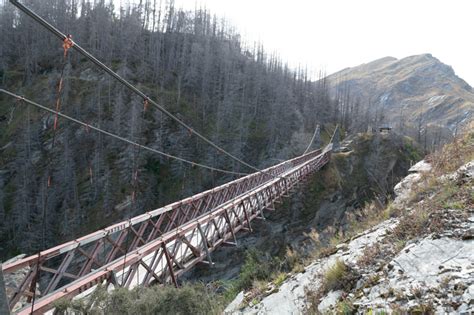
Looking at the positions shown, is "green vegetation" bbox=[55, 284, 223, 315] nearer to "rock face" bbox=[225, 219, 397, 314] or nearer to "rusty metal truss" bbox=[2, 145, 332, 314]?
"rusty metal truss" bbox=[2, 145, 332, 314]

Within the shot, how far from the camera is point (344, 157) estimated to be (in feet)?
94.3

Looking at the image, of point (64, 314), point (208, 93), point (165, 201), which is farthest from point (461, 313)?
point (208, 93)

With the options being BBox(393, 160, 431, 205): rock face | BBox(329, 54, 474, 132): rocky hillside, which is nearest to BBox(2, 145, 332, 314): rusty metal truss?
BBox(393, 160, 431, 205): rock face

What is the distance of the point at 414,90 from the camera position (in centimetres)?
13388

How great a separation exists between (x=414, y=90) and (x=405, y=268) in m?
155

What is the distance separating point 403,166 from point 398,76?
14283cm

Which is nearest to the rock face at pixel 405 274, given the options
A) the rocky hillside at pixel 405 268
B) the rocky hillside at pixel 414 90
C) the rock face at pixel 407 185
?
the rocky hillside at pixel 405 268

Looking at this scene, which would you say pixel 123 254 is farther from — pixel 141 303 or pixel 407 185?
pixel 407 185

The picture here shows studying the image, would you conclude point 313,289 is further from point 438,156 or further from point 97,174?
point 97,174

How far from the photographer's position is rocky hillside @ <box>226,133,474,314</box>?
235 cm

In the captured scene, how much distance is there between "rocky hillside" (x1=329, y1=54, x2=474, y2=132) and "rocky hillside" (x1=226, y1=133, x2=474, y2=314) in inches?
3759

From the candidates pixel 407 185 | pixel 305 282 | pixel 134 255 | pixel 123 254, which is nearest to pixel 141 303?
pixel 134 255

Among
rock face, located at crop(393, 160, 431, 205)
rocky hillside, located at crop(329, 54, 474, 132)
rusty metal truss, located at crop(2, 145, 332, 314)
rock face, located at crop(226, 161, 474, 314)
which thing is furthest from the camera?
rocky hillside, located at crop(329, 54, 474, 132)

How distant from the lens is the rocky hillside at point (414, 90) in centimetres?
10200
